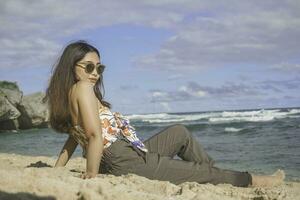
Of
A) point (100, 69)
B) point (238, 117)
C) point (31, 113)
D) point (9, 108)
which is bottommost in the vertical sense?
point (238, 117)

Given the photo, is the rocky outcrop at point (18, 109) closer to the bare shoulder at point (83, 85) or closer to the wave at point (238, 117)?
the wave at point (238, 117)

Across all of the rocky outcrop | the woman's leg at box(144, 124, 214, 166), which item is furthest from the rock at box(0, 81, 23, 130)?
the woman's leg at box(144, 124, 214, 166)

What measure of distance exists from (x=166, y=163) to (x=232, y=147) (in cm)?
924

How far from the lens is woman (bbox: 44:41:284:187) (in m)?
3.67

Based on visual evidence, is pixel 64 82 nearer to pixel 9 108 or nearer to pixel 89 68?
pixel 89 68

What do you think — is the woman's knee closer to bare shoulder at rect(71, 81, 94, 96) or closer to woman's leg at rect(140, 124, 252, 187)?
woman's leg at rect(140, 124, 252, 187)

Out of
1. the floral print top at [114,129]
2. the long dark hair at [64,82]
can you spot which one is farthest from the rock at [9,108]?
the floral print top at [114,129]

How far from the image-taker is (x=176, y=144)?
4594mm

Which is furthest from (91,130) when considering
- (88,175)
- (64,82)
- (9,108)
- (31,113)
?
(31,113)

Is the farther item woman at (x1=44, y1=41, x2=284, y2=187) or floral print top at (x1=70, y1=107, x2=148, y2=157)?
floral print top at (x1=70, y1=107, x2=148, y2=157)

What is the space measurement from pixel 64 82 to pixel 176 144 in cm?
137

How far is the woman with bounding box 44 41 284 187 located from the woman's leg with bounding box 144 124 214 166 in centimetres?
10

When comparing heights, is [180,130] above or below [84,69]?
below

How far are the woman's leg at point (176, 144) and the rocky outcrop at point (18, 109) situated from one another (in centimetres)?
2512
